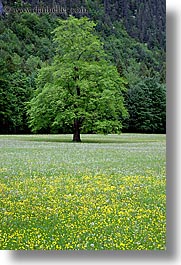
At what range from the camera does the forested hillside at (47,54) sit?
429cm

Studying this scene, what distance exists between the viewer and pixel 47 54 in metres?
4.31

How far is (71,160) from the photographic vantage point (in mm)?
4250

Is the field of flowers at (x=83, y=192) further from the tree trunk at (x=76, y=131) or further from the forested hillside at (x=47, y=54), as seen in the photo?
the forested hillside at (x=47, y=54)

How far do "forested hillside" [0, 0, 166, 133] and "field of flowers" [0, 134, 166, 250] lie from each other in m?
0.16

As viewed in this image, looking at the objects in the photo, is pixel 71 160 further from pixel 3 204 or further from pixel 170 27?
pixel 170 27

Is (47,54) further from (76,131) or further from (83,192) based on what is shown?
(83,192)

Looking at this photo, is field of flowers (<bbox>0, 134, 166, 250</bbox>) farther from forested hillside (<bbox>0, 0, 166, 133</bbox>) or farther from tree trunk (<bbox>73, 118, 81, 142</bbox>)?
forested hillside (<bbox>0, 0, 166, 133</bbox>)

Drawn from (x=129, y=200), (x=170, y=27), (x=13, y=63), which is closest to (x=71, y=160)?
(x=129, y=200)

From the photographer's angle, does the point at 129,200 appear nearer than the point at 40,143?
Yes

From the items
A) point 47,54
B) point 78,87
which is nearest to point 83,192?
point 78,87

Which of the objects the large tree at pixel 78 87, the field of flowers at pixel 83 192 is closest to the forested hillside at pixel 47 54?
the large tree at pixel 78 87

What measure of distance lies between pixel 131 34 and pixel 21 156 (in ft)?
3.83

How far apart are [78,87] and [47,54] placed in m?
0.32

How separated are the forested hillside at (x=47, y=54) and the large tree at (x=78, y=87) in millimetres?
43
